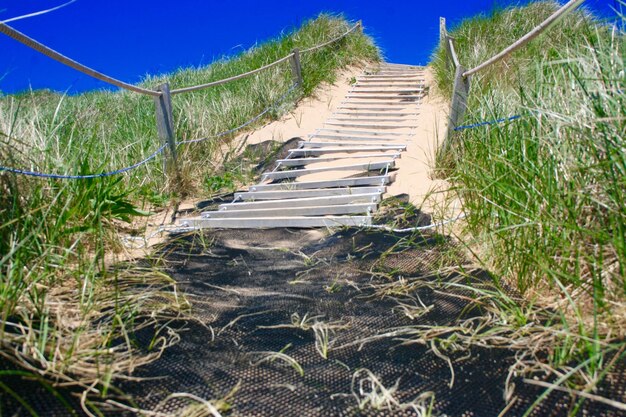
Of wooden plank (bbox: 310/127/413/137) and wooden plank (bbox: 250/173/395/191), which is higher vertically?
wooden plank (bbox: 310/127/413/137)

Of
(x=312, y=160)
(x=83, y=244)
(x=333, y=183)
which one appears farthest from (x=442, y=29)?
(x=83, y=244)

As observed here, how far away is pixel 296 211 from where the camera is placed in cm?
424

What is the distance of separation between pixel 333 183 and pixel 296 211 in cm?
85

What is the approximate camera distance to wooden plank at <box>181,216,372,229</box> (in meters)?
3.82

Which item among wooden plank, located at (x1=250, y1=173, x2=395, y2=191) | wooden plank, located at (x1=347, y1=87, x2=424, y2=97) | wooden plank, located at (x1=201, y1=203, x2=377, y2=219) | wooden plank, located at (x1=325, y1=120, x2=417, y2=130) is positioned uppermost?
wooden plank, located at (x1=347, y1=87, x2=424, y2=97)

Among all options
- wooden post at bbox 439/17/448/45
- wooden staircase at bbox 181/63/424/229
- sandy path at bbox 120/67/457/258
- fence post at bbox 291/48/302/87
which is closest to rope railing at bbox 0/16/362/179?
fence post at bbox 291/48/302/87

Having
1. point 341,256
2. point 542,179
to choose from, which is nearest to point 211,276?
point 341,256

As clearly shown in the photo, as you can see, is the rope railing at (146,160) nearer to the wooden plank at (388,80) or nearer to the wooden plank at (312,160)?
the wooden plank at (312,160)

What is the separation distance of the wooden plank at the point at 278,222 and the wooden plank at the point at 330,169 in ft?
4.34

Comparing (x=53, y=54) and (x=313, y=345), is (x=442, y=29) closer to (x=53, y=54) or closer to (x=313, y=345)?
(x=53, y=54)

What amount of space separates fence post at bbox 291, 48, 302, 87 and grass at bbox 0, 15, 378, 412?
2.05m

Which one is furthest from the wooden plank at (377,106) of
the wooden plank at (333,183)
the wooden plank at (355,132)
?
the wooden plank at (333,183)

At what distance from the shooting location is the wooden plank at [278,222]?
382 centimetres

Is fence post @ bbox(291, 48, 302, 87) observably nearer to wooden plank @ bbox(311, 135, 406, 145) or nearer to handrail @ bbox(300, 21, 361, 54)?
handrail @ bbox(300, 21, 361, 54)
